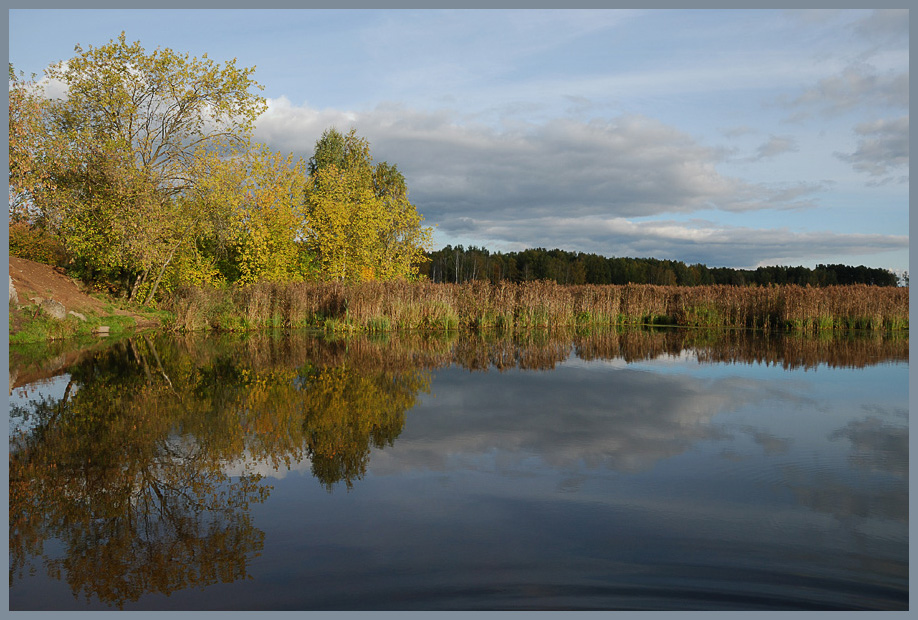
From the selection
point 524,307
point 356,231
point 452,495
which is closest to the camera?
point 452,495

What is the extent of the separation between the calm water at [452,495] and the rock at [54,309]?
30.6ft

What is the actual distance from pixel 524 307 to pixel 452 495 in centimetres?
1992

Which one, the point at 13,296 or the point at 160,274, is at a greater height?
the point at 160,274

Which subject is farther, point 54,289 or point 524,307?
point 524,307

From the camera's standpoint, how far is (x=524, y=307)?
2464cm

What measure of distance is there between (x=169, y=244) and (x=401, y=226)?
13.8m

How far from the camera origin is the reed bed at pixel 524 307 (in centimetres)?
2152

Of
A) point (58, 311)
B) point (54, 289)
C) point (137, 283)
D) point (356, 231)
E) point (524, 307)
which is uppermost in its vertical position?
point (356, 231)

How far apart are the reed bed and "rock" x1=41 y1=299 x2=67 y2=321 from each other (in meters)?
3.43

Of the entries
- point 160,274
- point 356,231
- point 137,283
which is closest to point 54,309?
point 160,274

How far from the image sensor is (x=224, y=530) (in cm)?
421

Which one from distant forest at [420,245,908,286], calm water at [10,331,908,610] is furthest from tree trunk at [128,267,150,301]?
distant forest at [420,245,908,286]

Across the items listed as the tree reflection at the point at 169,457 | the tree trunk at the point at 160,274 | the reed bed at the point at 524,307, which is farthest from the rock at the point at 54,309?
the tree reflection at the point at 169,457

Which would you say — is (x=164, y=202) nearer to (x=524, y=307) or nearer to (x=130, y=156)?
(x=130, y=156)
